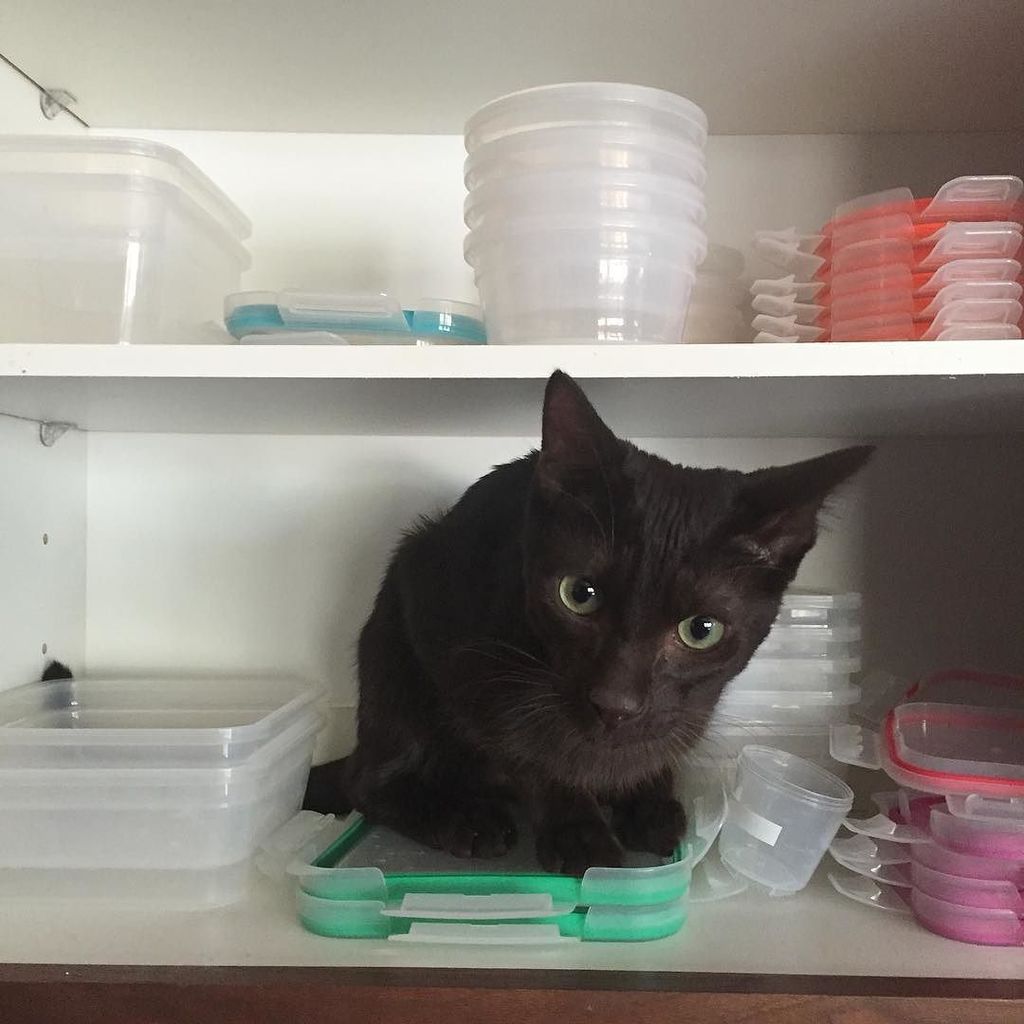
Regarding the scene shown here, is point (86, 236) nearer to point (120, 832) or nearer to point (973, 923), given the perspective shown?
point (120, 832)

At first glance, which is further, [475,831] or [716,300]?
[716,300]

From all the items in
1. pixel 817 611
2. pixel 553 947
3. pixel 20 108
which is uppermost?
pixel 20 108

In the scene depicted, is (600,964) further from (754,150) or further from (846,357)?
(754,150)

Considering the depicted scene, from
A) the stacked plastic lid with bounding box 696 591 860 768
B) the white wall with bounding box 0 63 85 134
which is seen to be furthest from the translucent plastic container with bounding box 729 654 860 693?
the white wall with bounding box 0 63 85 134

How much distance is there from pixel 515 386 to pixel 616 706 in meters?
0.31

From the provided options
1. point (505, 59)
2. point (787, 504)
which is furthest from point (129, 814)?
point (505, 59)

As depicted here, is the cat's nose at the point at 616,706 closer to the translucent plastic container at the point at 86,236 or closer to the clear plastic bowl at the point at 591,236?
the clear plastic bowl at the point at 591,236

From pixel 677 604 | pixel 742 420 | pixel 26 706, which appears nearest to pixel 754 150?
pixel 742 420

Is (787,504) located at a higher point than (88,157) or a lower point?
lower

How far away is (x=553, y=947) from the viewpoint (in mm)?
666

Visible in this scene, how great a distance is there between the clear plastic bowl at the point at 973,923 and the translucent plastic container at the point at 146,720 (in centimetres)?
58

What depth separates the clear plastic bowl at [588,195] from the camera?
75 centimetres

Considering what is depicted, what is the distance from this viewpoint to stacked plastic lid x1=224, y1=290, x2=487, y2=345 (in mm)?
770

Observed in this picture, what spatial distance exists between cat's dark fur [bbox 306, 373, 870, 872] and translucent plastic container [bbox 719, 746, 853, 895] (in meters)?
0.06
